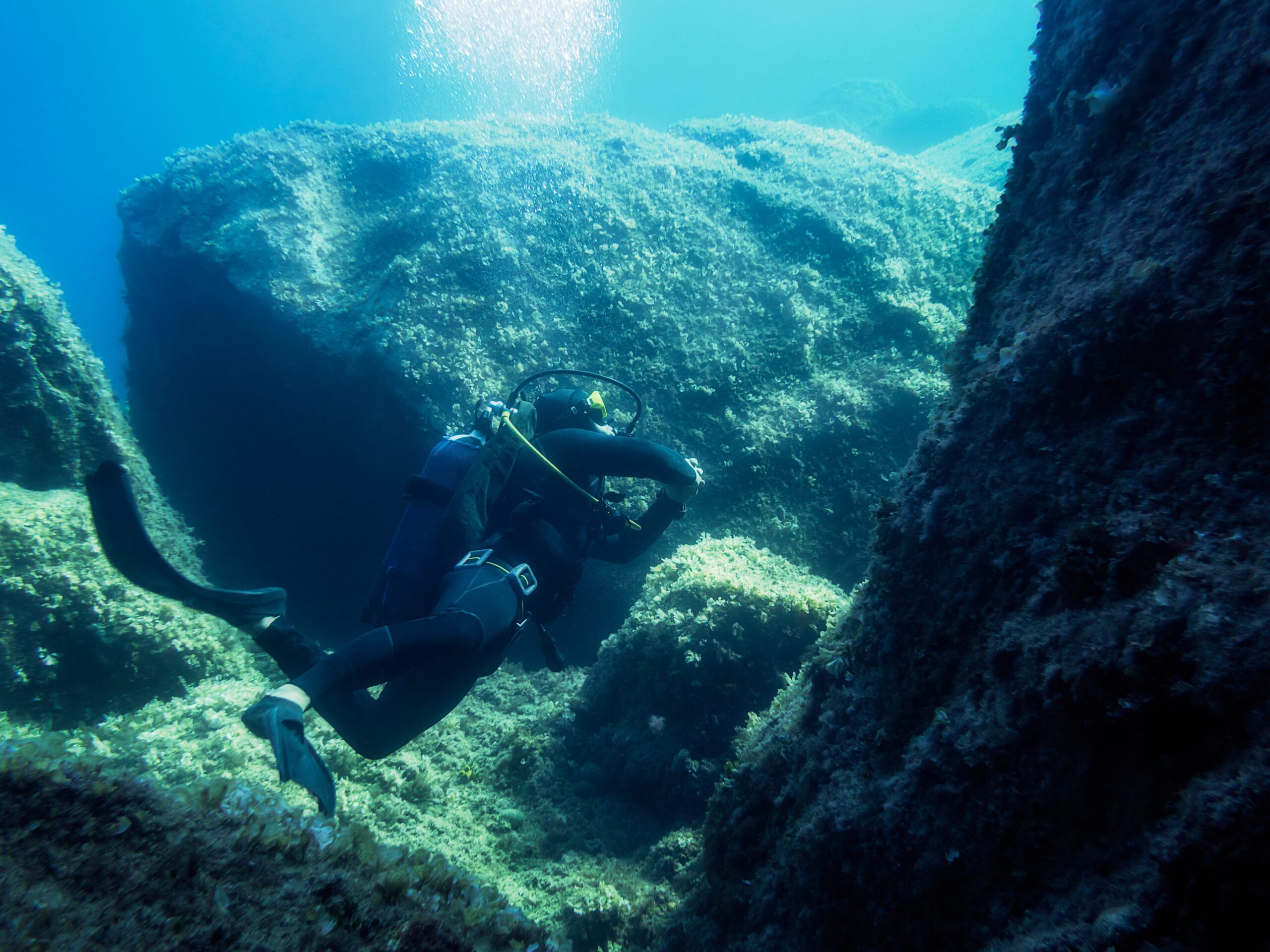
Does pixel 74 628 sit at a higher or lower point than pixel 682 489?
lower

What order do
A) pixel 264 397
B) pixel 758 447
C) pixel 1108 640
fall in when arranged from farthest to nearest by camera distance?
pixel 264 397, pixel 758 447, pixel 1108 640

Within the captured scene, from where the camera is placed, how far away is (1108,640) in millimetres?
1180

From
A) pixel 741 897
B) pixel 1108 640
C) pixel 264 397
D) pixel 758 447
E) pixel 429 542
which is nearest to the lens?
pixel 1108 640

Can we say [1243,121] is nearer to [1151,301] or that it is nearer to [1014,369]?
[1151,301]

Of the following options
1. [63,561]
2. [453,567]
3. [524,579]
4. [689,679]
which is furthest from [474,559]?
[63,561]

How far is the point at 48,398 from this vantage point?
5.23 m

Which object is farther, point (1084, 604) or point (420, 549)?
point (420, 549)

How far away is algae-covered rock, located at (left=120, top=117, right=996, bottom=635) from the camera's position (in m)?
5.95

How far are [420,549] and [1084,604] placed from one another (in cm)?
342

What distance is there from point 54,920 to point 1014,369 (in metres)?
2.89

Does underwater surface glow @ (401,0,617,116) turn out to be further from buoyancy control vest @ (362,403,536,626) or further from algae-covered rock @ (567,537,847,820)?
algae-covered rock @ (567,537,847,820)

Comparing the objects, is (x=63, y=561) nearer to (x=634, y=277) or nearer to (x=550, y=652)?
(x=550, y=652)

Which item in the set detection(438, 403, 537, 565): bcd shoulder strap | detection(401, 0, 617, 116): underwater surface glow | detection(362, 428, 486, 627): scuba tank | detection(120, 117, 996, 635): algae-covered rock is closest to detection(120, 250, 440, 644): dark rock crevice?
detection(120, 117, 996, 635): algae-covered rock

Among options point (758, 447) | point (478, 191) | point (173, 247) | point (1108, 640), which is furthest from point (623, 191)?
point (1108, 640)
